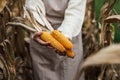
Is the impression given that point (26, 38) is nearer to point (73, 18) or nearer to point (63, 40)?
point (73, 18)

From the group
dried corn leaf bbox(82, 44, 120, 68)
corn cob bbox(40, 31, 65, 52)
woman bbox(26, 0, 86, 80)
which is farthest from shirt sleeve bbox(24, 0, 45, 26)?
dried corn leaf bbox(82, 44, 120, 68)

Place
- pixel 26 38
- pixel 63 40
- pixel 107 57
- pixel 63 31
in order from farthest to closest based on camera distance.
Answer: pixel 26 38 < pixel 63 31 < pixel 63 40 < pixel 107 57

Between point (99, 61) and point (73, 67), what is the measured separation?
88cm

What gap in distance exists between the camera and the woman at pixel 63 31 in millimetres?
1188

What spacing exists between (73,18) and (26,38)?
0.43 meters

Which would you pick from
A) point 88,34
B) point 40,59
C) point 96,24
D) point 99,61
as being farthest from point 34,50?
point 99,61

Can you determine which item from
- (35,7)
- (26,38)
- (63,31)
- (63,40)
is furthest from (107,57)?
(26,38)

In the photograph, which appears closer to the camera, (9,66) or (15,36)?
(9,66)

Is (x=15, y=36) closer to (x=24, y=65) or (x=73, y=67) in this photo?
(x=24, y=65)

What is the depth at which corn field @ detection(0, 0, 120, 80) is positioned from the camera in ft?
4.15

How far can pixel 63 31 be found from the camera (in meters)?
1.13

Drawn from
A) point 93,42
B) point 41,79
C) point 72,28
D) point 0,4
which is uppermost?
point 0,4

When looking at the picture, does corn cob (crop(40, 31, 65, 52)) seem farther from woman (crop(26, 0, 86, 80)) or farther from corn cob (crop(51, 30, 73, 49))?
woman (crop(26, 0, 86, 80))

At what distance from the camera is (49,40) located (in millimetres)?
981
